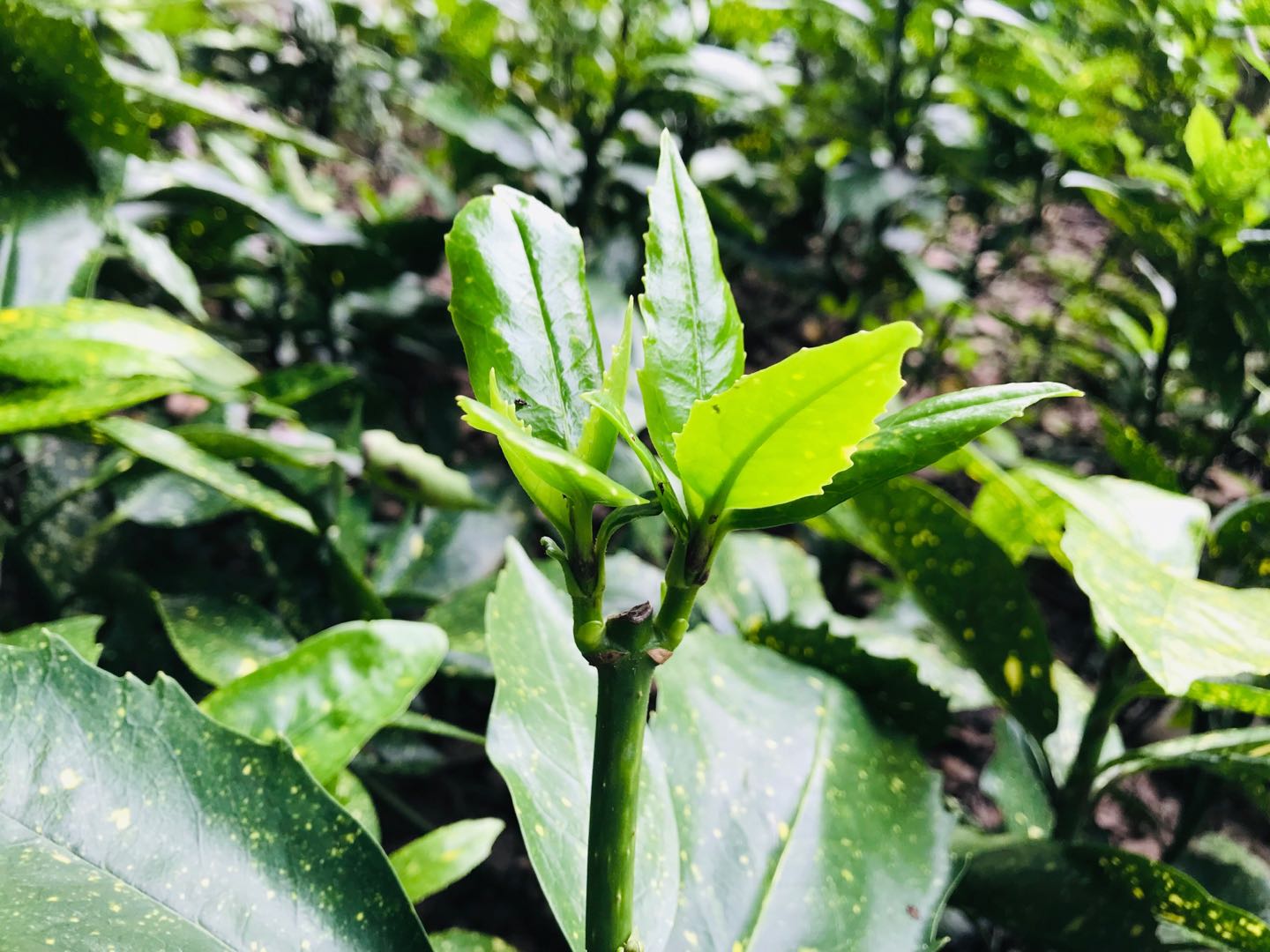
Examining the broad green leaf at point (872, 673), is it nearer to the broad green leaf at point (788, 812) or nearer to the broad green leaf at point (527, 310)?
the broad green leaf at point (788, 812)

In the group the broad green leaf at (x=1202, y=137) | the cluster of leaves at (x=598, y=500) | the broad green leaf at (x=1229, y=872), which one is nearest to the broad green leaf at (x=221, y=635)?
the cluster of leaves at (x=598, y=500)

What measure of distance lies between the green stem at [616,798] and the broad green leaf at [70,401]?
431mm

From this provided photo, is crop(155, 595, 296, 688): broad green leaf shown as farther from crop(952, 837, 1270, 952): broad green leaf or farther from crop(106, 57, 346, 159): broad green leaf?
crop(952, 837, 1270, 952): broad green leaf

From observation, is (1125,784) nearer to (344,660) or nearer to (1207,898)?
(1207,898)

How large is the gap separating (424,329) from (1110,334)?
131 cm

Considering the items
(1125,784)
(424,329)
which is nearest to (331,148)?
(424,329)

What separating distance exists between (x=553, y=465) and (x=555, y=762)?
0.88ft

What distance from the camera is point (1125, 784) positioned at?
1.31m

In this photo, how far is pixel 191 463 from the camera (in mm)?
639

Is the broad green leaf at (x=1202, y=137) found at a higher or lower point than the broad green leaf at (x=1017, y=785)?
higher

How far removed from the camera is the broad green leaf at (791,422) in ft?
0.91

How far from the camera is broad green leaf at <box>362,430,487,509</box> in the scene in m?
0.81

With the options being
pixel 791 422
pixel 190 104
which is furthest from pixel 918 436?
pixel 190 104

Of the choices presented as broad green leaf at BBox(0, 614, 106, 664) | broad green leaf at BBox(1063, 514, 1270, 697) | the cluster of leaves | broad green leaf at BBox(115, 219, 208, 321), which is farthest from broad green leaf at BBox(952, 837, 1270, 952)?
broad green leaf at BBox(115, 219, 208, 321)
